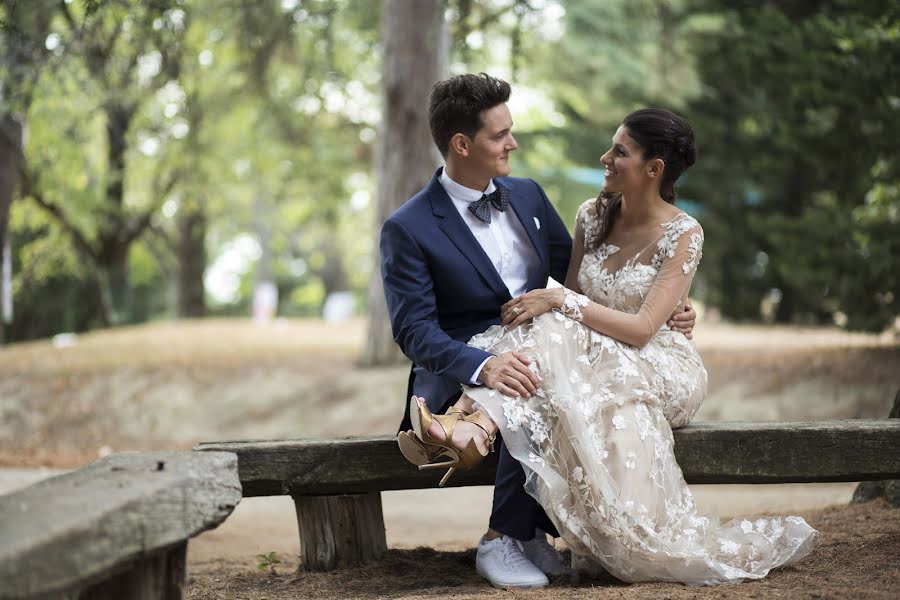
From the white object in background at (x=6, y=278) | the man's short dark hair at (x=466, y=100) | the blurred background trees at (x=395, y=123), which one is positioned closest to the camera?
the man's short dark hair at (x=466, y=100)

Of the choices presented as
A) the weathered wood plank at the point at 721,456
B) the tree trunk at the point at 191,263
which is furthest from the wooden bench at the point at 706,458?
the tree trunk at the point at 191,263

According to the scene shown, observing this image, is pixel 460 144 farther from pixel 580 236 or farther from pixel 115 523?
pixel 115 523

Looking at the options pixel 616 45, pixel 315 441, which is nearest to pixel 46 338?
pixel 616 45

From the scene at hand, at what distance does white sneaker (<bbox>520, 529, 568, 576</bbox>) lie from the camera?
392cm

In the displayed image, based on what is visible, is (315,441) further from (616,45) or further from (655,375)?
(616,45)

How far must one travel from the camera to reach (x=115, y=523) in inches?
104

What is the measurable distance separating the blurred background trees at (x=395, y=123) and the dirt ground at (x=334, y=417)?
116cm

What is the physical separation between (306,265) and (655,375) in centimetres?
3916

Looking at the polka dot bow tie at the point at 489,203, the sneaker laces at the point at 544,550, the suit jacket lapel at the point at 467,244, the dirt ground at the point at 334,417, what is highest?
the polka dot bow tie at the point at 489,203

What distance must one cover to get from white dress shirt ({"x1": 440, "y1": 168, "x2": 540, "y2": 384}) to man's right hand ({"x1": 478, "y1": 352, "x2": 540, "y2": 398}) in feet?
1.68

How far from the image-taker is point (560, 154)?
18.3 meters

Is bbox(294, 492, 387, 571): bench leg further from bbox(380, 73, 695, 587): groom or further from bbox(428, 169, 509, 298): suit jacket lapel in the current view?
bbox(428, 169, 509, 298): suit jacket lapel

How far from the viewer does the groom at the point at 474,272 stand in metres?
3.80

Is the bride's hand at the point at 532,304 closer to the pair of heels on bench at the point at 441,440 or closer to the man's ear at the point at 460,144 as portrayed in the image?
the pair of heels on bench at the point at 441,440
